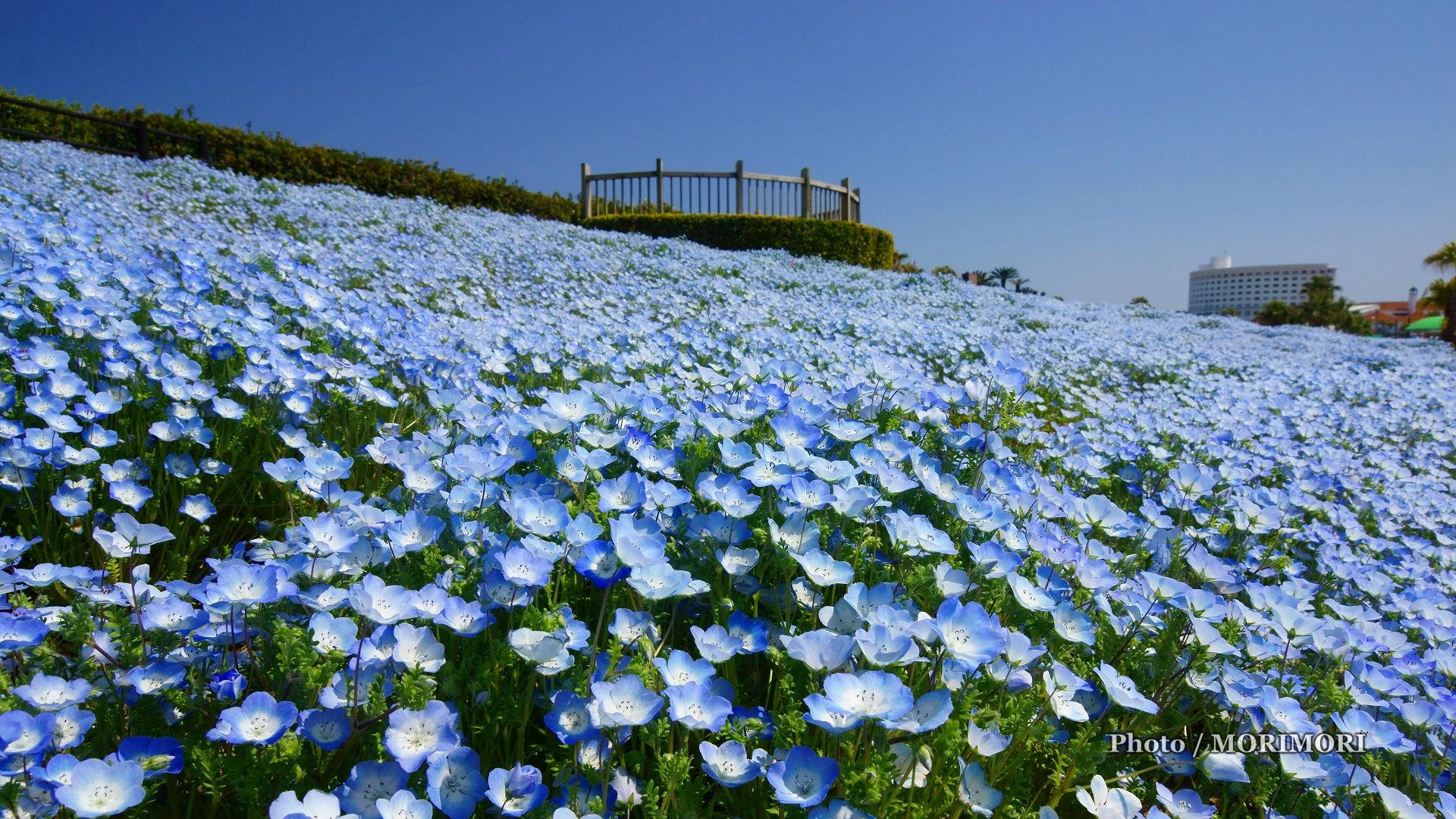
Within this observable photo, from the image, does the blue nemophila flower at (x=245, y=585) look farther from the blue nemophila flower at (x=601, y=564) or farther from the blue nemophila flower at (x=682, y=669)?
the blue nemophila flower at (x=682, y=669)

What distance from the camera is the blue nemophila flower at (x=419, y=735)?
105 cm

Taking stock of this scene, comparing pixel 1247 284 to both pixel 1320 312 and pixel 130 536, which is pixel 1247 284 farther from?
pixel 130 536

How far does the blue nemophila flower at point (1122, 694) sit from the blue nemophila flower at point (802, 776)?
22.4 inches

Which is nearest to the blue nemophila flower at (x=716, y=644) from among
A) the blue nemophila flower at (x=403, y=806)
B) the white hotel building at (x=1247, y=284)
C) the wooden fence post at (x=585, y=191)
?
the blue nemophila flower at (x=403, y=806)

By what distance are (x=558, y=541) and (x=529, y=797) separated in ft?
1.84

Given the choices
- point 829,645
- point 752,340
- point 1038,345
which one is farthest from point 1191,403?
point 829,645

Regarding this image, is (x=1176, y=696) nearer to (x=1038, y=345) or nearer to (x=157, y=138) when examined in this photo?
(x=1038, y=345)

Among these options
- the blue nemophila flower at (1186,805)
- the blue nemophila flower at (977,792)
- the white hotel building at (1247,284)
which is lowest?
the blue nemophila flower at (1186,805)

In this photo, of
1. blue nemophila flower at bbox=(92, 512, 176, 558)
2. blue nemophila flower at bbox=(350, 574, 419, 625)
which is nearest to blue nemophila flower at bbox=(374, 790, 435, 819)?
blue nemophila flower at bbox=(350, 574, 419, 625)

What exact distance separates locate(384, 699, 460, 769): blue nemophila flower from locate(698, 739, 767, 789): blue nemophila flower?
38 cm

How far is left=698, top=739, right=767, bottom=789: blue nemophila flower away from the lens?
1133mm

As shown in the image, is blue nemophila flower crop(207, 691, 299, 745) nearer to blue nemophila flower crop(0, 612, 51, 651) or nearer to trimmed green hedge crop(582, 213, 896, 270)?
blue nemophila flower crop(0, 612, 51, 651)

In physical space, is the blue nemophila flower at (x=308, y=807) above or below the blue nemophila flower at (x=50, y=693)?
below

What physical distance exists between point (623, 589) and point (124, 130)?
1616 centimetres
